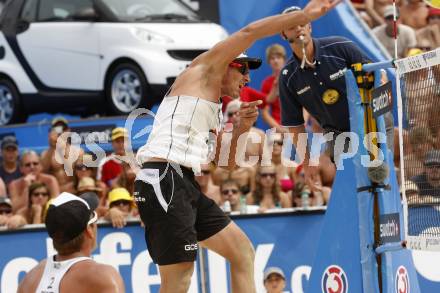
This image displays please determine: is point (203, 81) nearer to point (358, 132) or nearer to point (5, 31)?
point (358, 132)

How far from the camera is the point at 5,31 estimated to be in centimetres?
1449

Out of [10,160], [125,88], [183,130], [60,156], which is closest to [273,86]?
[125,88]

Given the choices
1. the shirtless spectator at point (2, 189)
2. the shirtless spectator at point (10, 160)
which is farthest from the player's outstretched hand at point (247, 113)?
the shirtless spectator at point (10, 160)

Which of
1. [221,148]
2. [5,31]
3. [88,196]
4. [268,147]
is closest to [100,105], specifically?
[5,31]

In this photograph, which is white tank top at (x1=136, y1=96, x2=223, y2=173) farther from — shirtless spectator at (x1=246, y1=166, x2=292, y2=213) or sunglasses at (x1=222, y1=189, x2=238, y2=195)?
shirtless spectator at (x1=246, y1=166, x2=292, y2=213)

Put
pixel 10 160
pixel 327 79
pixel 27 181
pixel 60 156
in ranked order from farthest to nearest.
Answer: pixel 10 160
pixel 60 156
pixel 27 181
pixel 327 79

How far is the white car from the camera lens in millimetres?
13672

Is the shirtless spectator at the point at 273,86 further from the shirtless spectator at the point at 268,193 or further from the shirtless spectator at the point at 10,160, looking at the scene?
the shirtless spectator at the point at 10,160

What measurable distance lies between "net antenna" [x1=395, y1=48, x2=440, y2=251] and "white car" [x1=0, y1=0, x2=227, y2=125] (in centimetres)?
602

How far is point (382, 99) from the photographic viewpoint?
786 cm

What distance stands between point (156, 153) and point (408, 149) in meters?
2.06

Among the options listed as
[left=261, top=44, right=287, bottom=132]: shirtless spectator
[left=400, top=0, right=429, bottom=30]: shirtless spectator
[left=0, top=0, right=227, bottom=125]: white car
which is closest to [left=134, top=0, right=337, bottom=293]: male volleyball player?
[left=261, top=44, right=287, bottom=132]: shirtless spectator

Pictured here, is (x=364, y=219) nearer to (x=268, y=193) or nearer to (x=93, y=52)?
(x=268, y=193)

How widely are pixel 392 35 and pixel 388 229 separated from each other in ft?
20.8
